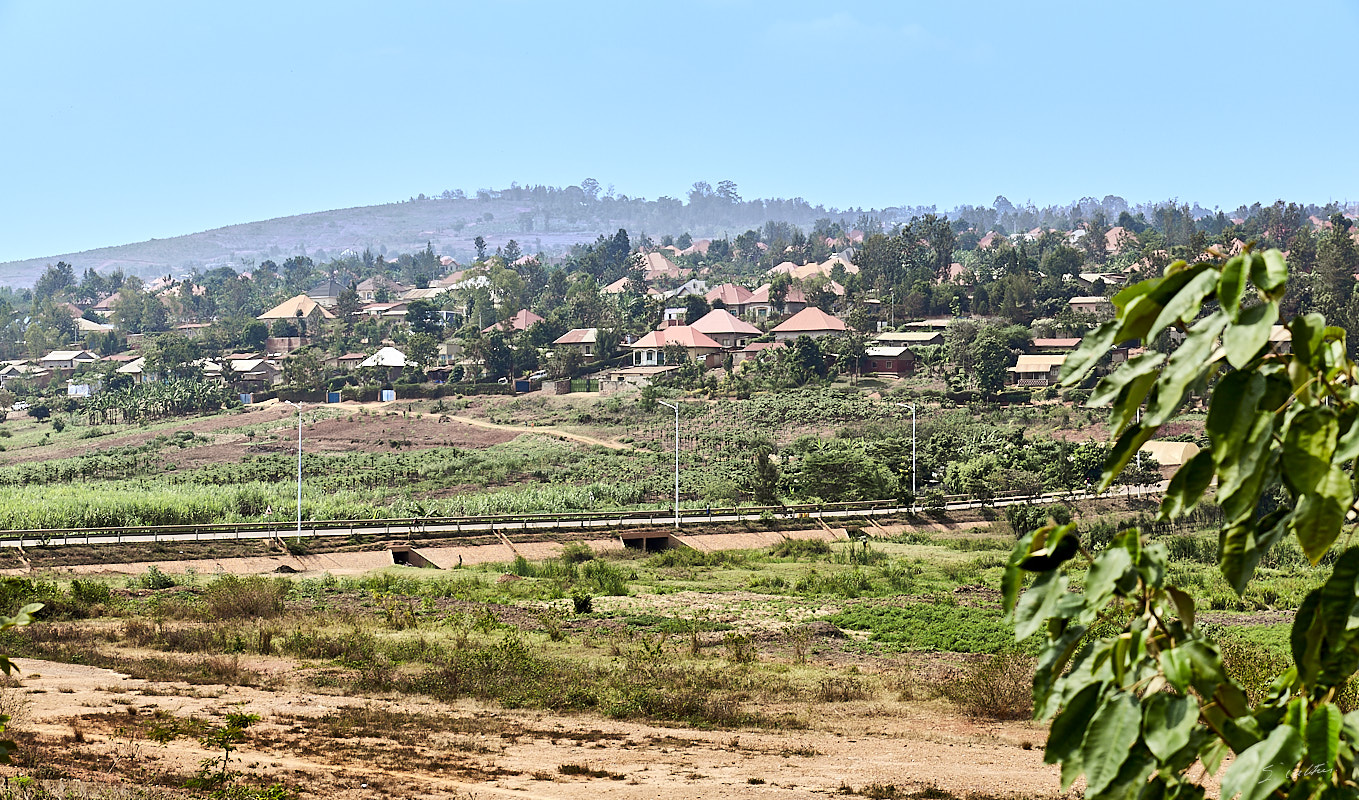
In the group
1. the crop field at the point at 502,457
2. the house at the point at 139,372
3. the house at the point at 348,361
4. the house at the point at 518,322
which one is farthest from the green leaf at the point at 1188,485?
the house at the point at 139,372

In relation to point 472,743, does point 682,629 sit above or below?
below

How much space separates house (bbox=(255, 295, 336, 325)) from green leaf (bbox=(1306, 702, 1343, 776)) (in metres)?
145

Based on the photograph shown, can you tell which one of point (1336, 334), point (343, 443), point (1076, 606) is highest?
point (1336, 334)

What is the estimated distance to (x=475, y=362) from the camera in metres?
106

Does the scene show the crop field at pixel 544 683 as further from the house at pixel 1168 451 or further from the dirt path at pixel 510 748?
the house at pixel 1168 451

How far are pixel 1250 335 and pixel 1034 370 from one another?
86472 mm

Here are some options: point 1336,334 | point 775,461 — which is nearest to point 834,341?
point 775,461

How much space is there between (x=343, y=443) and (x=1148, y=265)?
260ft

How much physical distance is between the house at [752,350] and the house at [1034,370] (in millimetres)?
19866

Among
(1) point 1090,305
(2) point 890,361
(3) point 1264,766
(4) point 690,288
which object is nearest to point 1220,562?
(3) point 1264,766

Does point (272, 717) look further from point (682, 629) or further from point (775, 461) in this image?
point (775, 461)

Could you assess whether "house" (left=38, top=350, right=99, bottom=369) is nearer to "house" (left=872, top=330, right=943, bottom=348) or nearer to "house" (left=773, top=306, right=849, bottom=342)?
"house" (left=773, top=306, right=849, bottom=342)

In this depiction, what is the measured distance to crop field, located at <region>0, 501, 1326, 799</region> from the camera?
1405 centimetres

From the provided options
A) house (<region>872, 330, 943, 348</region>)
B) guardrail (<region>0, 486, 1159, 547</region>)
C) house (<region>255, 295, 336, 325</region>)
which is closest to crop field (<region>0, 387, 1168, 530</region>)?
guardrail (<region>0, 486, 1159, 547</region>)
